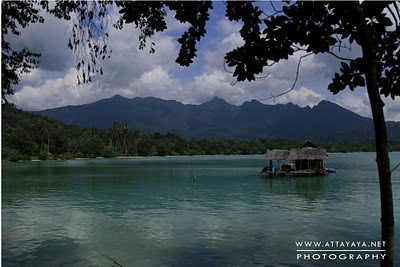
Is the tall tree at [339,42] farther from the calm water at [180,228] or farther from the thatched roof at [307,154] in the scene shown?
the thatched roof at [307,154]

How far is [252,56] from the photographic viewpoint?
3854 mm

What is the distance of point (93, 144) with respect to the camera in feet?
368

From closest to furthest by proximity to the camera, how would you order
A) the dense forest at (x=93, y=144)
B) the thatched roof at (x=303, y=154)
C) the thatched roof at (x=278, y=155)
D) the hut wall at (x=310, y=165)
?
the thatched roof at (x=278, y=155), the thatched roof at (x=303, y=154), the hut wall at (x=310, y=165), the dense forest at (x=93, y=144)

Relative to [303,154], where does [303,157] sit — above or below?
below

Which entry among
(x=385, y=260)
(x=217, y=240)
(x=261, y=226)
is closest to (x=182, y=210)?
(x=261, y=226)

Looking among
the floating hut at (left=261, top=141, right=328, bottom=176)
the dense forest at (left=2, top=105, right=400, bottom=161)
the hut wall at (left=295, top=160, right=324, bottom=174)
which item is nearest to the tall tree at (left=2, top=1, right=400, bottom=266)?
the floating hut at (left=261, top=141, right=328, bottom=176)

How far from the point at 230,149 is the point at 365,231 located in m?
147

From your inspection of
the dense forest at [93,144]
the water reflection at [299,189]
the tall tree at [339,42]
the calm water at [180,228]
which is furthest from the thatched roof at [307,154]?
the dense forest at [93,144]

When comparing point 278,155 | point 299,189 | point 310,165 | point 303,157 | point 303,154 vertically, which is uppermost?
point 303,154

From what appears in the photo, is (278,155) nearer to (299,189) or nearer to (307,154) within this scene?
(307,154)

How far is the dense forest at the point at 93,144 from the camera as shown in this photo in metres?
88.2

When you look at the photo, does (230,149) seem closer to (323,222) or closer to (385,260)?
(323,222)

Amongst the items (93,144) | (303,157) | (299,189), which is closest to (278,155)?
(303,157)

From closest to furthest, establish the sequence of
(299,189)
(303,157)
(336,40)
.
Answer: (336,40) → (299,189) → (303,157)
